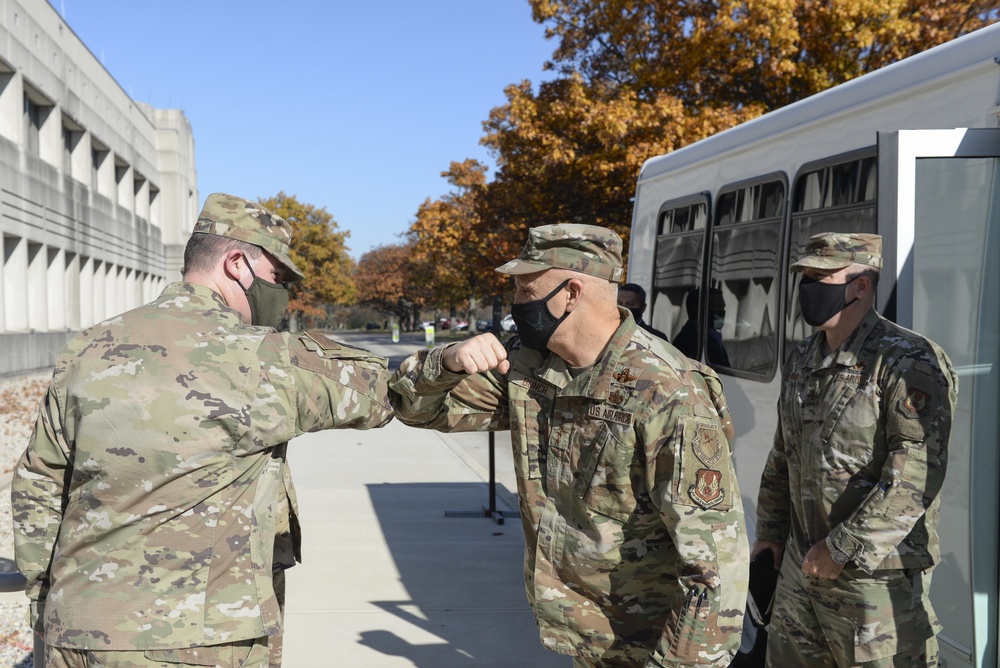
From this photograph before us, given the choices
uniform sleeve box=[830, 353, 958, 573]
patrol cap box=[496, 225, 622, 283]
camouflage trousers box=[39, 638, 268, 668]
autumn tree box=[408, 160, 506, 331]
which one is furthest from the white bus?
autumn tree box=[408, 160, 506, 331]

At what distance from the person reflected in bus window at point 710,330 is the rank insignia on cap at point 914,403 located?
2.47 metres

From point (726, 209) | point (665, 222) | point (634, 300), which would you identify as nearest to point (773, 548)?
point (726, 209)

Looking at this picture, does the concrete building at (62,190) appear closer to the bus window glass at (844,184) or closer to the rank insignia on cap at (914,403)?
the bus window glass at (844,184)

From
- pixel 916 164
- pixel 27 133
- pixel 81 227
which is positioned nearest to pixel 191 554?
pixel 916 164

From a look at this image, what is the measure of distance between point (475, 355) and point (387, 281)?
81.8 meters

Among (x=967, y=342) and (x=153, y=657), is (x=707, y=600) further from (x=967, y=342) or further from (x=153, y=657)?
(x=967, y=342)

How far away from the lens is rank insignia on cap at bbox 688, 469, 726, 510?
247cm

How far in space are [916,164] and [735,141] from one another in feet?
7.51

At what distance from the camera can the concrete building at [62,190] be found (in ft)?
72.5

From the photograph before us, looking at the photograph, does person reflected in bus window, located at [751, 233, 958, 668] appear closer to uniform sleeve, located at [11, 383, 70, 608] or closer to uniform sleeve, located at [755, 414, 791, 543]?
uniform sleeve, located at [755, 414, 791, 543]

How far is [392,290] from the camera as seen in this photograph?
84062 mm

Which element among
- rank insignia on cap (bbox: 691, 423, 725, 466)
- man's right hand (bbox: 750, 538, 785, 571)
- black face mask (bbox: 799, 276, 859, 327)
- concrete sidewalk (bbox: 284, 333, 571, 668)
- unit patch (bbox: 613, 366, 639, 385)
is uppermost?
black face mask (bbox: 799, 276, 859, 327)

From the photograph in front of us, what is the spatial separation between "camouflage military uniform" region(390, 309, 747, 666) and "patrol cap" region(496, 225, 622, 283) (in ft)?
0.61

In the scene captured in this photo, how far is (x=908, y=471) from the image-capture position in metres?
3.30
